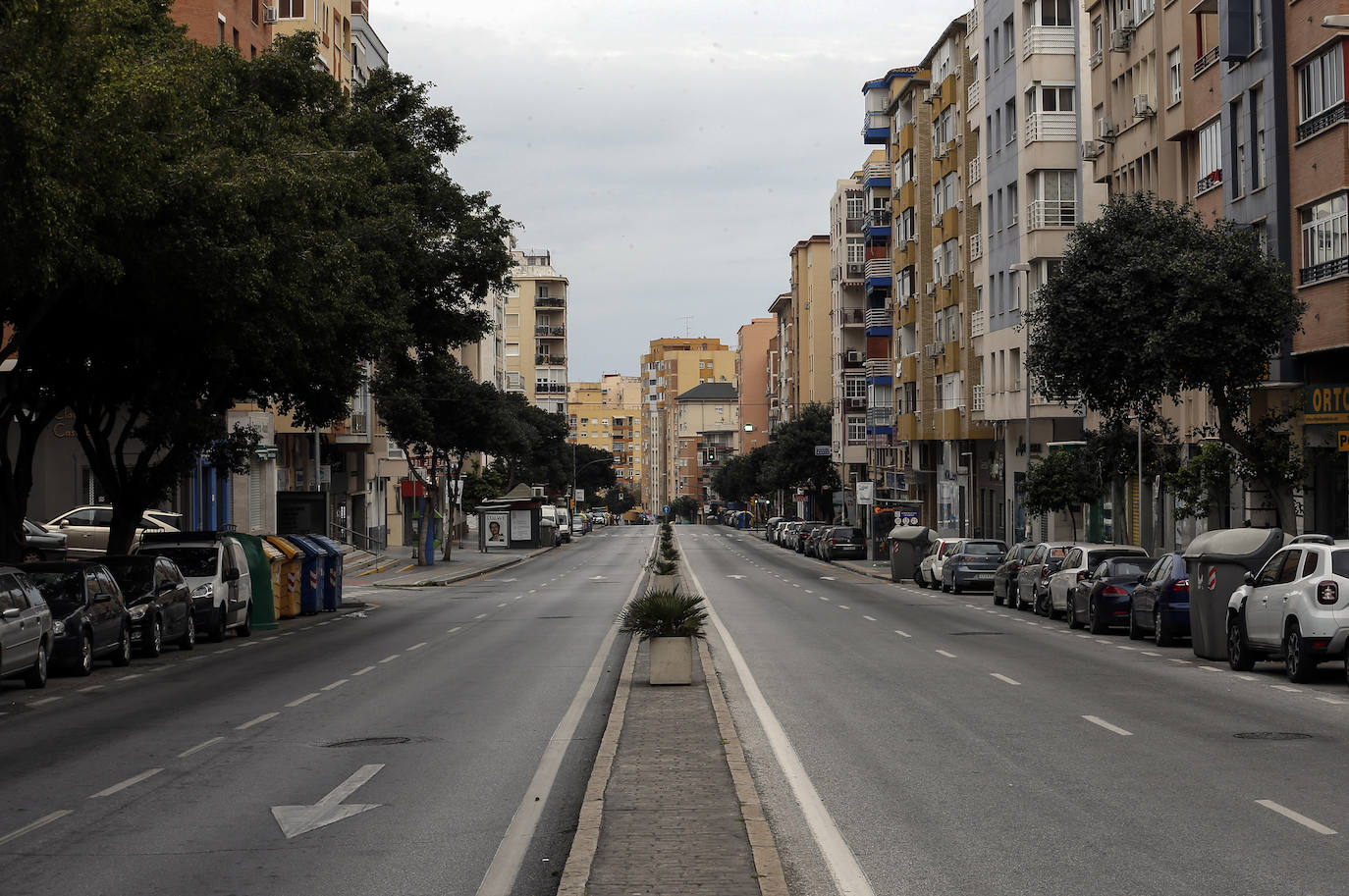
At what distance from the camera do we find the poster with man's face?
303 feet

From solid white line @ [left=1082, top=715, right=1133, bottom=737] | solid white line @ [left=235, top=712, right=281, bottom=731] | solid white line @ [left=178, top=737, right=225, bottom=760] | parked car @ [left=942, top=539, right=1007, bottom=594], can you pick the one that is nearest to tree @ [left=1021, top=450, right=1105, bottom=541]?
parked car @ [left=942, top=539, right=1007, bottom=594]

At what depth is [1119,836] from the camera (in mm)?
9258

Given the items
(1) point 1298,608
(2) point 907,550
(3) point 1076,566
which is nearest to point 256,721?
(1) point 1298,608

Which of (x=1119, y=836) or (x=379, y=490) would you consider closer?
(x=1119, y=836)

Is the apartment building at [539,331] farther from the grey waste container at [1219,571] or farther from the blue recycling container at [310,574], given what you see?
the grey waste container at [1219,571]

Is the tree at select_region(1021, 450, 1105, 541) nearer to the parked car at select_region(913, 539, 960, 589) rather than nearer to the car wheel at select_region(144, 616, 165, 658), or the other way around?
the parked car at select_region(913, 539, 960, 589)

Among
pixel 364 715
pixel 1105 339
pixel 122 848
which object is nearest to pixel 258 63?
pixel 1105 339

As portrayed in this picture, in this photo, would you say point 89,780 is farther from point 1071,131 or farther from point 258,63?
point 1071,131

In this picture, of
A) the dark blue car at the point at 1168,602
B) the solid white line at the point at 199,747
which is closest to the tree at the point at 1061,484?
the dark blue car at the point at 1168,602

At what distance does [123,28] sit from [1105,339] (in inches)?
717

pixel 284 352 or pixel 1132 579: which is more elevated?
pixel 284 352

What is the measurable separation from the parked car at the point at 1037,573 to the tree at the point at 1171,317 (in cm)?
466

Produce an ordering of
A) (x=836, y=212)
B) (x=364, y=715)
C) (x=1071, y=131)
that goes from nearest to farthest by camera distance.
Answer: (x=364, y=715)
(x=1071, y=131)
(x=836, y=212)

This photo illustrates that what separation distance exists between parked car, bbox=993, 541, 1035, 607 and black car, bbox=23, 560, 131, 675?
71.9 ft
